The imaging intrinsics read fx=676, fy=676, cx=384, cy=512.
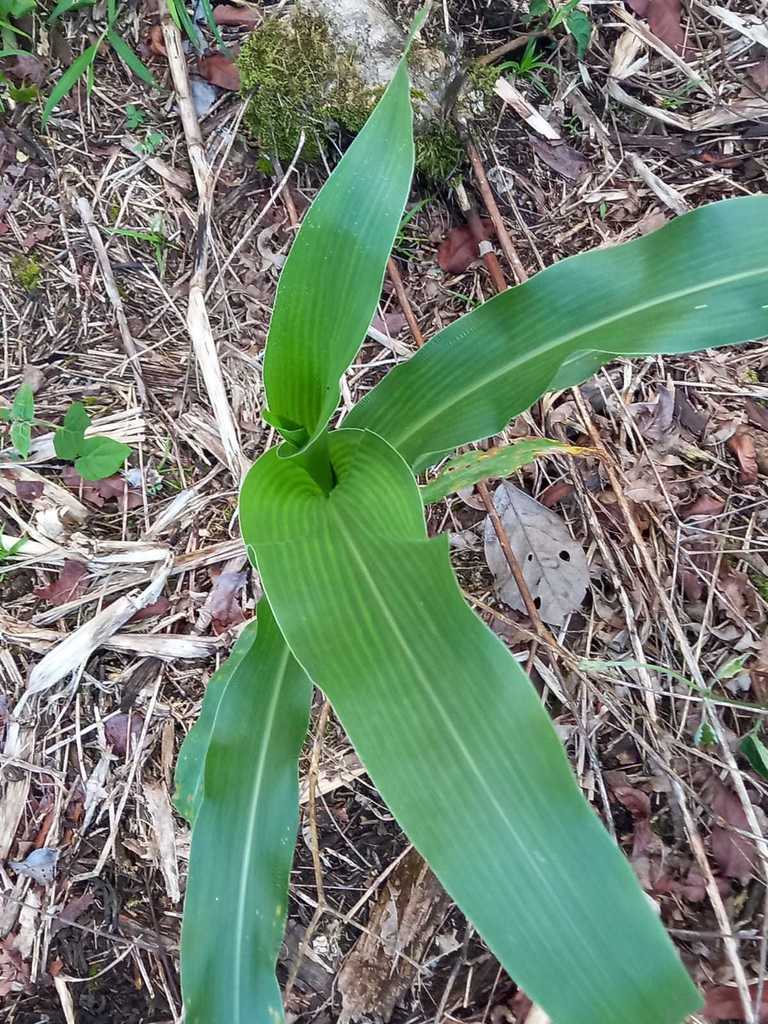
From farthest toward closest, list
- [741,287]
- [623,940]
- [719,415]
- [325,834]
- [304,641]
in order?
[719,415] → [325,834] → [741,287] → [304,641] → [623,940]

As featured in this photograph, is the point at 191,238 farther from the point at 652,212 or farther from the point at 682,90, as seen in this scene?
the point at 682,90

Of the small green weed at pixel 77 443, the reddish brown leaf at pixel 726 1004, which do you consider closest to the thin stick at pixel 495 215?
the small green weed at pixel 77 443

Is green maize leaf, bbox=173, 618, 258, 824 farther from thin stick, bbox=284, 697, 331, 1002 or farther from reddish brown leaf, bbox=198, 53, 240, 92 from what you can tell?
reddish brown leaf, bbox=198, 53, 240, 92

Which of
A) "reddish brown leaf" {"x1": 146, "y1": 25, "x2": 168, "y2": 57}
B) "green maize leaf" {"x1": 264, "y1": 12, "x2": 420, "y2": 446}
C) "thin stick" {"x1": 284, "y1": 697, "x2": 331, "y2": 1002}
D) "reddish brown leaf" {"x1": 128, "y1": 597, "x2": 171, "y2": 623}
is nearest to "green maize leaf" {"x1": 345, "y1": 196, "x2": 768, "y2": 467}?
"green maize leaf" {"x1": 264, "y1": 12, "x2": 420, "y2": 446}

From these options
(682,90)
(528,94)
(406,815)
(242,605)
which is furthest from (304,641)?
(682,90)

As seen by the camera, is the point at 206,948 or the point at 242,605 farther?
the point at 242,605

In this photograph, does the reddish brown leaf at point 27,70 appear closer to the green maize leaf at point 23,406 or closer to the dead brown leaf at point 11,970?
the green maize leaf at point 23,406

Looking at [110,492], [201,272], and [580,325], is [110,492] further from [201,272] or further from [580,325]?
[580,325]
